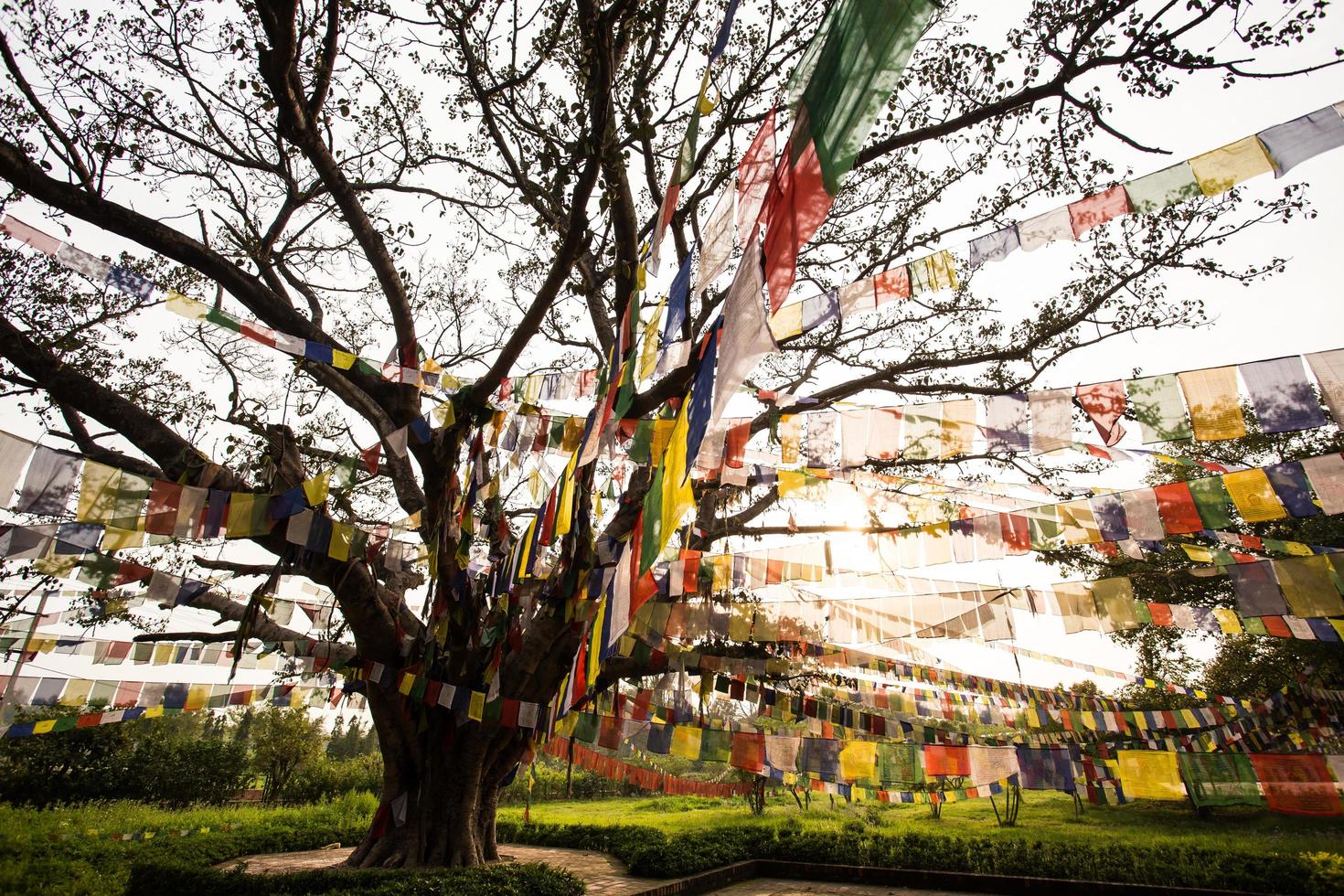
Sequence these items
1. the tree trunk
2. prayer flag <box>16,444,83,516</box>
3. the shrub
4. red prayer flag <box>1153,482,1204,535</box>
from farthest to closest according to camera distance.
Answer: the shrub → the tree trunk → red prayer flag <box>1153,482,1204,535</box> → prayer flag <box>16,444,83,516</box>

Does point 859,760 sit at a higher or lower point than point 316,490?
lower

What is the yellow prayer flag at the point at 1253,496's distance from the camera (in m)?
5.53

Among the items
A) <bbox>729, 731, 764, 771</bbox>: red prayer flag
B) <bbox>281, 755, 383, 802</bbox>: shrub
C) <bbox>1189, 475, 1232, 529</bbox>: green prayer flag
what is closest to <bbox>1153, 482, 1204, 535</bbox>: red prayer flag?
<bbox>1189, 475, 1232, 529</bbox>: green prayer flag

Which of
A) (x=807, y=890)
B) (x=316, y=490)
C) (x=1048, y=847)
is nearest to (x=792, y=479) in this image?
(x=316, y=490)

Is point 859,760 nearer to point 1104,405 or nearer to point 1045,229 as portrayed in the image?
point 1104,405

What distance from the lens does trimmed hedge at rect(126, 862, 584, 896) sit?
4969 mm

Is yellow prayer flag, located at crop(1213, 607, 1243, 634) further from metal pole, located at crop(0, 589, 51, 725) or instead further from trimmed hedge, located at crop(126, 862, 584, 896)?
metal pole, located at crop(0, 589, 51, 725)

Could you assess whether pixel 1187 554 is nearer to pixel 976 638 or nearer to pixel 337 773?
pixel 976 638

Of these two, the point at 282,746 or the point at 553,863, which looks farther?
the point at 282,746

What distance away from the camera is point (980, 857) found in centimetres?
799

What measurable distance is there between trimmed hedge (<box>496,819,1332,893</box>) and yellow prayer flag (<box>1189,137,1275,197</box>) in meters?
6.78

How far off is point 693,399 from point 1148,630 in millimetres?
17995

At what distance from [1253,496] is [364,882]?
312 inches

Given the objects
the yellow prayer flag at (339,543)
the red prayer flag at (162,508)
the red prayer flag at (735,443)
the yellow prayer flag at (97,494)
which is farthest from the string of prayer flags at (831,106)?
the yellow prayer flag at (97,494)
